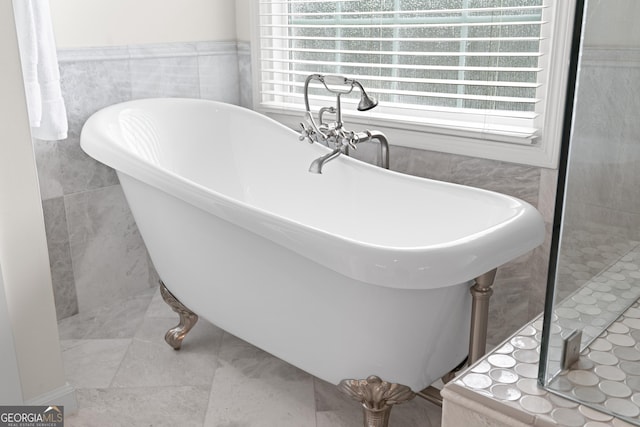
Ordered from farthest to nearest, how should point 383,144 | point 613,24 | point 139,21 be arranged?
point 139,21, point 383,144, point 613,24

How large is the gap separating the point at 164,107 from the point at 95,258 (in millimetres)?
708

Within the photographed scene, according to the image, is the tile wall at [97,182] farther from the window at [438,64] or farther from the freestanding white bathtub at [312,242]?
the window at [438,64]

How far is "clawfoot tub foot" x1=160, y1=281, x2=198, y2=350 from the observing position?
92.1 inches

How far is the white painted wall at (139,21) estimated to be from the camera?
2.54m

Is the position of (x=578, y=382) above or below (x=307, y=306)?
above

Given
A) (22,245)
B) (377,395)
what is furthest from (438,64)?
(22,245)

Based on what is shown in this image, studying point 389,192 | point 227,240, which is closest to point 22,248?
point 227,240

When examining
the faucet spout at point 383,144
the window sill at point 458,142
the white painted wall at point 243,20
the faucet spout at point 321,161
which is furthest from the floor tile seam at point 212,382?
the white painted wall at point 243,20

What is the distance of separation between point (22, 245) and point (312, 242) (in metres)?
0.86

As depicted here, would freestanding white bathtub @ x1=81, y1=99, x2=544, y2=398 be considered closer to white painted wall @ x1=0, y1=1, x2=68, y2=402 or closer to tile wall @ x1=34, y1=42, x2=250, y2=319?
tile wall @ x1=34, y1=42, x2=250, y2=319

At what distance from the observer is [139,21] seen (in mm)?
2777

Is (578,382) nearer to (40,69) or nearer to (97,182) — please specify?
(40,69)

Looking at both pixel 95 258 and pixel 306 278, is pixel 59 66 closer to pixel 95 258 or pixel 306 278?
pixel 95 258

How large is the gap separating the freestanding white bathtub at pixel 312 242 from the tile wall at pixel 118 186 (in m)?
0.19
